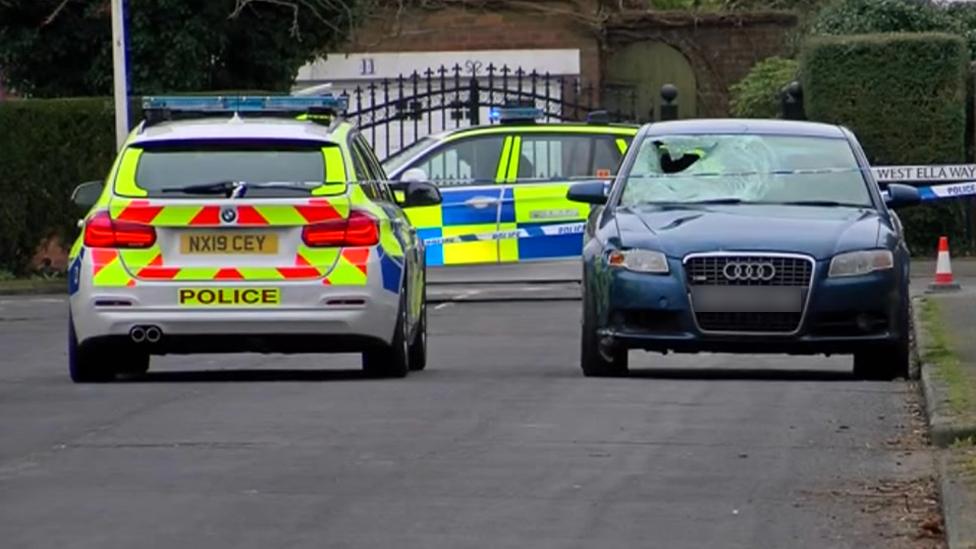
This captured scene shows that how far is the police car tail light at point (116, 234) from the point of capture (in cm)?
1279

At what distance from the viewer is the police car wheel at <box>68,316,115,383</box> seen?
1303 cm

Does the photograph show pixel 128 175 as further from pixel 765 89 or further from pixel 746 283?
pixel 765 89

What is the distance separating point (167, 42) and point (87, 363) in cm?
1407

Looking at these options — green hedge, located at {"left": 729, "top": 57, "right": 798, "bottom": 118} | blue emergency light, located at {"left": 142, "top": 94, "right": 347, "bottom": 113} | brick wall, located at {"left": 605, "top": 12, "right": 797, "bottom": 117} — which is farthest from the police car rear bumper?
brick wall, located at {"left": 605, "top": 12, "right": 797, "bottom": 117}

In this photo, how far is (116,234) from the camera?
12820 millimetres

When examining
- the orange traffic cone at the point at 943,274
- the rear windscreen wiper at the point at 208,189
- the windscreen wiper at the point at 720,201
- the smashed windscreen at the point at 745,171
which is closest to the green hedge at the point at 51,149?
the orange traffic cone at the point at 943,274

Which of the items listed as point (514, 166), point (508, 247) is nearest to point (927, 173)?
point (514, 166)

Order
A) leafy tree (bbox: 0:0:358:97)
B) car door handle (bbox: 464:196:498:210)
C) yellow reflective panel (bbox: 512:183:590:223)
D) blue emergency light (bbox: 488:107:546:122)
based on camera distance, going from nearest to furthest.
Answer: car door handle (bbox: 464:196:498:210)
yellow reflective panel (bbox: 512:183:590:223)
blue emergency light (bbox: 488:107:546:122)
leafy tree (bbox: 0:0:358:97)

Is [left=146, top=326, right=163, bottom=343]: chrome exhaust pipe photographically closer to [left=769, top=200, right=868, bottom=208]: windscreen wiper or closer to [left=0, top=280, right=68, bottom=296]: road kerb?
[left=769, top=200, right=868, bottom=208]: windscreen wiper

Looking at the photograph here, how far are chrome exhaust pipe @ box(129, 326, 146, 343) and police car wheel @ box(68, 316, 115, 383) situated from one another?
0.29 metres

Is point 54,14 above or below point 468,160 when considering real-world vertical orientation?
above

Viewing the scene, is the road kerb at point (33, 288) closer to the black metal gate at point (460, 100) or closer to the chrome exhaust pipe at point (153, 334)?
the black metal gate at point (460, 100)

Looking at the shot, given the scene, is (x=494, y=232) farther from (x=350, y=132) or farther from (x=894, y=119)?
(x=350, y=132)

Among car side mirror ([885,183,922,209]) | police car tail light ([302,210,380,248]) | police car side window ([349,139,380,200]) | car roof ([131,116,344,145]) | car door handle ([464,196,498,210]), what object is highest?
car roof ([131,116,344,145])
